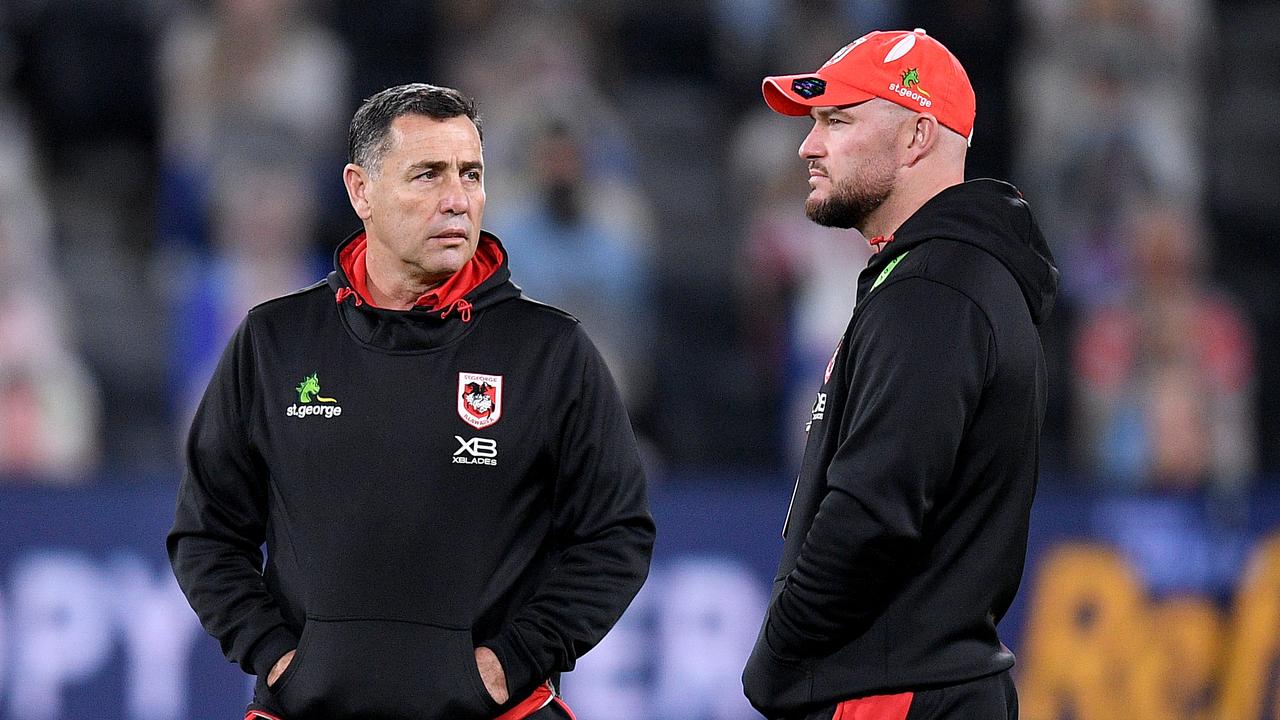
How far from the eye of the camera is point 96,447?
287 inches

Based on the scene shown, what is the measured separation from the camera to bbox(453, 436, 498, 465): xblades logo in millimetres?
3148

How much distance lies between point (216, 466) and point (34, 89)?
5738 millimetres

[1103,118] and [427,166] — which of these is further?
[1103,118]

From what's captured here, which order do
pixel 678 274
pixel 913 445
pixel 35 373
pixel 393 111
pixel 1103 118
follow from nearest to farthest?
pixel 913 445 → pixel 393 111 → pixel 35 373 → pixel 1103 118 → pixel 678 274

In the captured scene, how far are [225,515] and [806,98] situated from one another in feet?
4.49

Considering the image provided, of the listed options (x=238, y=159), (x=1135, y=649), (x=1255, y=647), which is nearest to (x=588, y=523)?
(x=1135, y=649)

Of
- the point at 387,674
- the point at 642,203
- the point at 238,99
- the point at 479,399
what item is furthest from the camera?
the point at 642,203

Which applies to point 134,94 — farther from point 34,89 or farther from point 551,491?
point 551,491

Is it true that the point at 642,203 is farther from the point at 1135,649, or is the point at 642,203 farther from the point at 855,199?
the point at 855,199

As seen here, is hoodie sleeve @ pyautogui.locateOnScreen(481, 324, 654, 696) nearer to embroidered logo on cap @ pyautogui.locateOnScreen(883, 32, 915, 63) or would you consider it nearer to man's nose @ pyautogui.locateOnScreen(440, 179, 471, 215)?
man's nose @ pyautogui.locateOnScreen(440, 179, 471, 215)

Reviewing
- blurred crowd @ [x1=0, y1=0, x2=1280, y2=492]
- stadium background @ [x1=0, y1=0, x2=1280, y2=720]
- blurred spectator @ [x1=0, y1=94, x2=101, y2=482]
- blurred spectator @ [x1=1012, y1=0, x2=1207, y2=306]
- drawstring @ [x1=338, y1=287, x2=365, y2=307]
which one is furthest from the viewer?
blurred spectator @ [x1=1012, y1=0, x2=1207, y2=306]

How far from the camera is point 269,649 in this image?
3.13m

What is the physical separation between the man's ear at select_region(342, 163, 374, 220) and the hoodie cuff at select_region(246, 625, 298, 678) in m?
0.81

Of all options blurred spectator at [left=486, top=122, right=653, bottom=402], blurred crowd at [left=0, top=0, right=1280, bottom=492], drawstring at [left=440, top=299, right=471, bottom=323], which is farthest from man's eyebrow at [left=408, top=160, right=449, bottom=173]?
blurred spectator at [left=486, top=122, right=653, bottom=402]
